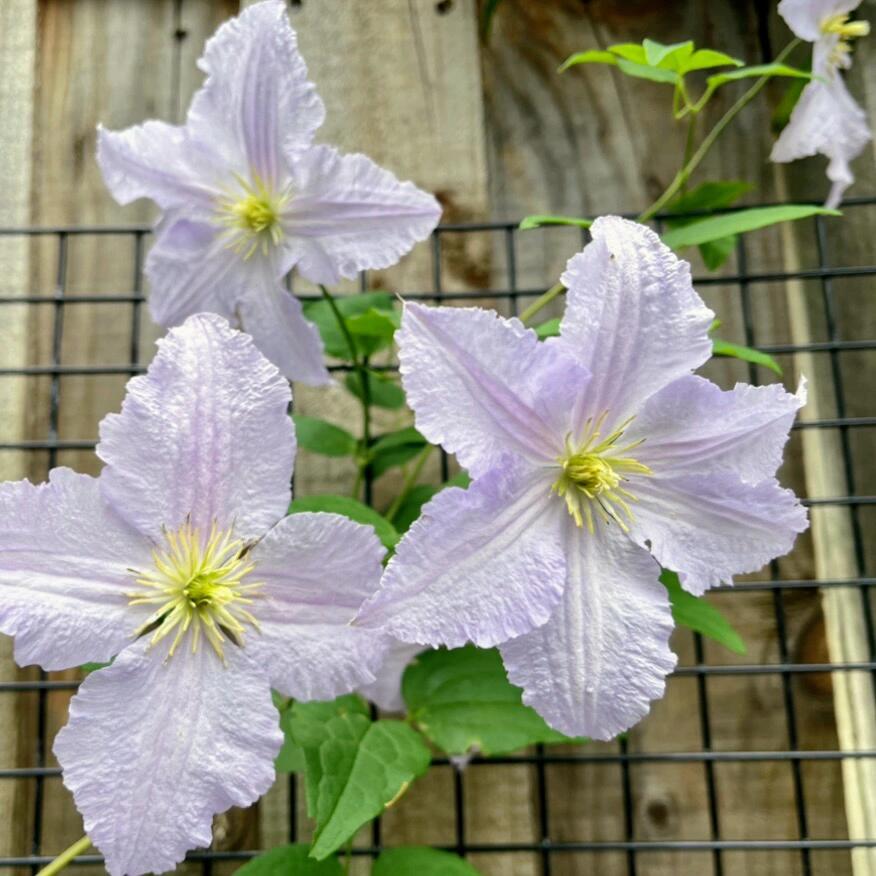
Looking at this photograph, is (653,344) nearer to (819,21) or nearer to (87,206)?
(819,21)

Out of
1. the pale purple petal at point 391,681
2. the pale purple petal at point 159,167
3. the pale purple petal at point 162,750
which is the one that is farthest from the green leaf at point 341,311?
the pale purple petal at point 162,750

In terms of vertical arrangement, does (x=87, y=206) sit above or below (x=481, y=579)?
above

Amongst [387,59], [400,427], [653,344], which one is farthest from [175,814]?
[387,59]

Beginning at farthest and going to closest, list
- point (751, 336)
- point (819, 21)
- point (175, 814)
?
point (751, 336) < point (819, 21) < point (175, 814)

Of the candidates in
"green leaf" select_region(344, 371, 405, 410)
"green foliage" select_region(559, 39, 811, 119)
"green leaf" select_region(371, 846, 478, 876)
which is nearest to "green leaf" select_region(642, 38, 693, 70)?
"green foliage" select_region(559, 39, 811, 119)

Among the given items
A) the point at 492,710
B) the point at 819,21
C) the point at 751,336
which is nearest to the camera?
the point at 492,710

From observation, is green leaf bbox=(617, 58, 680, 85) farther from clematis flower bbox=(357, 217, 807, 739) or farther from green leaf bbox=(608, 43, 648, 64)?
clematis flower bbox=(357, 217, 807, 739)

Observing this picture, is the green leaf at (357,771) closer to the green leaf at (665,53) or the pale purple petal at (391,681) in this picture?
the pale purple petal at (391,681)
